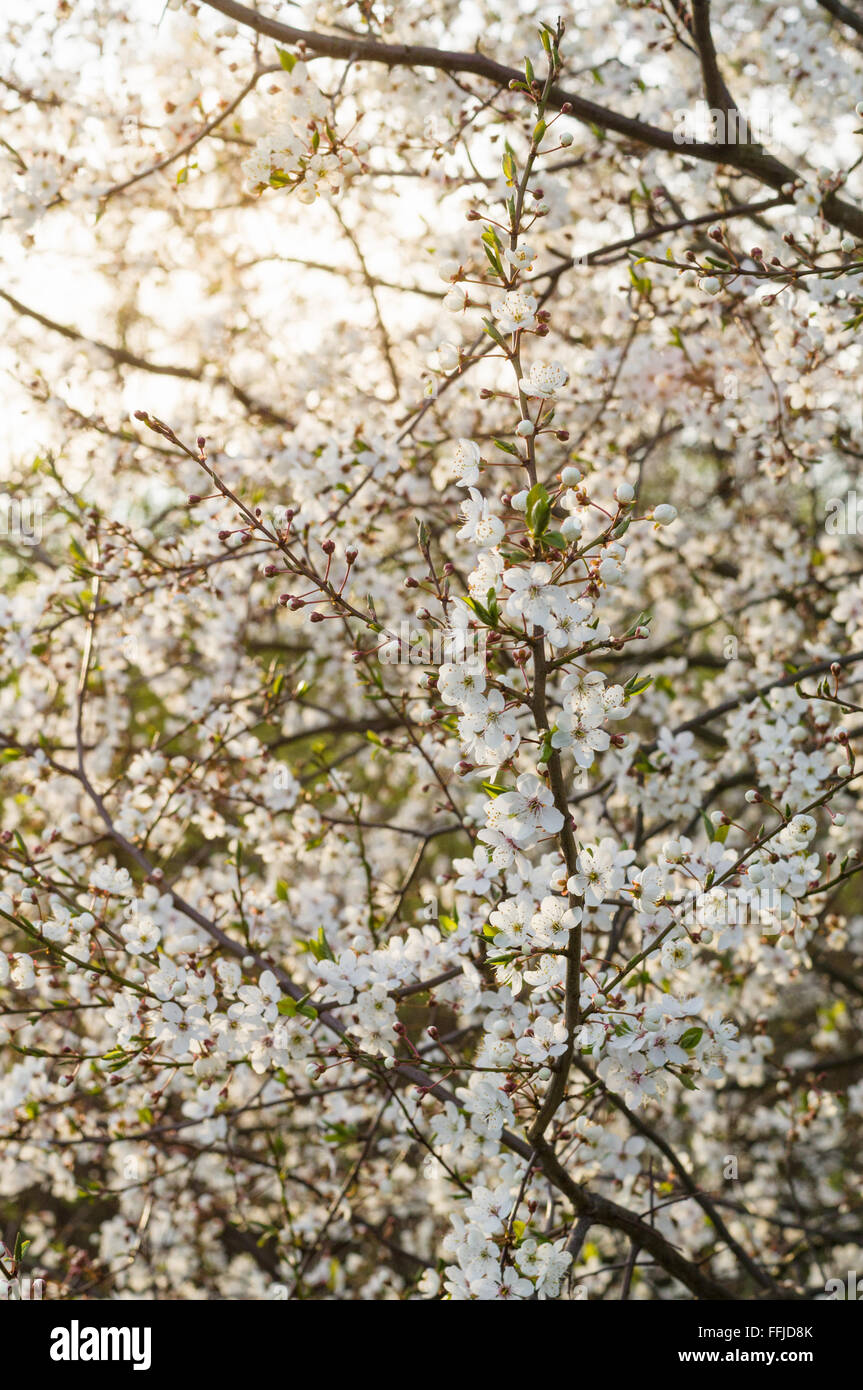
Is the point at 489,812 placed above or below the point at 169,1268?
above

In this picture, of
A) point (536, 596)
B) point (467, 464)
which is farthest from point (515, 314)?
point (536, 596)

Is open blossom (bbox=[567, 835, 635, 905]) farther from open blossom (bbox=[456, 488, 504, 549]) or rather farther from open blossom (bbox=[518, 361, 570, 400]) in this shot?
open blossom (bbox=[518, 361, 570, 400])

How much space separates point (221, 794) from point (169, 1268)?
10.8 feet

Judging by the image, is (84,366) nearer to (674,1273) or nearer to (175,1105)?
(175,1105)

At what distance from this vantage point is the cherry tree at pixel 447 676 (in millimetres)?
2061

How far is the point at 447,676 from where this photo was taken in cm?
170

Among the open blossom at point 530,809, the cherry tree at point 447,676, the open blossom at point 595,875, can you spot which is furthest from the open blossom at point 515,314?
the open blossom at point 595,875

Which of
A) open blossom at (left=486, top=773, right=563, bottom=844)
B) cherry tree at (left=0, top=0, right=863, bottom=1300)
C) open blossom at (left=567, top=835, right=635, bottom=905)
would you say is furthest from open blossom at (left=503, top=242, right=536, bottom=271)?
open blossom at (left=567, top=835, right=635, bottom=905)

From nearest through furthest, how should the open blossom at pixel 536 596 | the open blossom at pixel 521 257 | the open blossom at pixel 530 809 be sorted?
the open blossom at pixel 536 596 → the open blossom at pixel 530 809 → the open blossom at pixel 521 257

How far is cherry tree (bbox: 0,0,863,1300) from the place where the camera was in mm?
2061

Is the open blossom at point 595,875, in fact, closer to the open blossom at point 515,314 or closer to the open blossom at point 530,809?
the open blossom at point 530,809

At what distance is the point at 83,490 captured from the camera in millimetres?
5047
